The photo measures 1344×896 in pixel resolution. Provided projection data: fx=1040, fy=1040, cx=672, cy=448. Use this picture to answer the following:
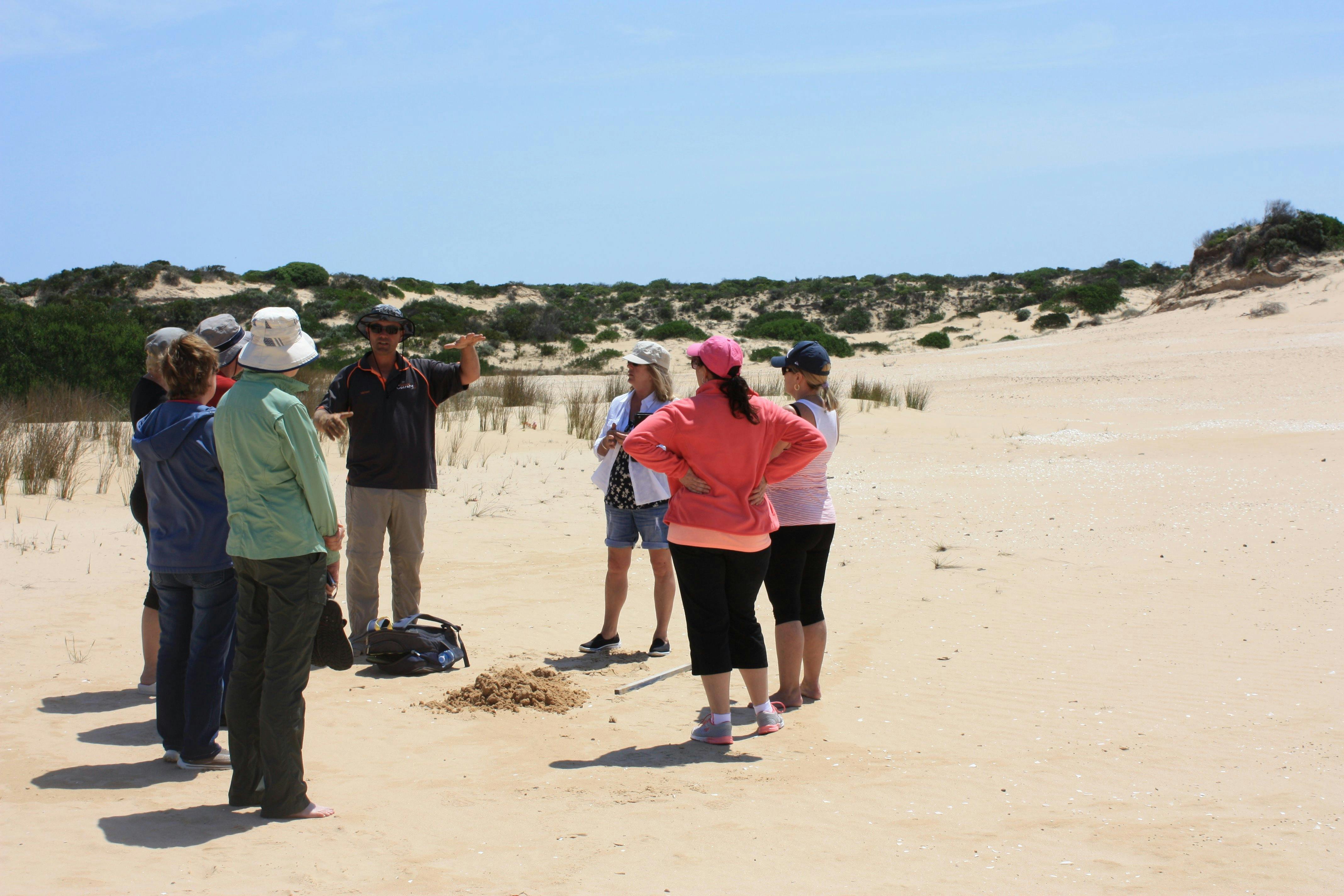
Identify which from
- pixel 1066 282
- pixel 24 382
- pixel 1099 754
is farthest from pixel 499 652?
pixel 1066 282

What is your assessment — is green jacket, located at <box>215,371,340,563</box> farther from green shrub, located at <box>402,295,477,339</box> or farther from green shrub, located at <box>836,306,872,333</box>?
green shrub, located at <box>836,306,872,333</box>

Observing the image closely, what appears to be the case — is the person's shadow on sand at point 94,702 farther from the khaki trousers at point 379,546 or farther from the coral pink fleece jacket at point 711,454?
the coral pink fleece jacket at point 711,454

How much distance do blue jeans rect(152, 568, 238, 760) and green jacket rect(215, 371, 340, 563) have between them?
58 cm

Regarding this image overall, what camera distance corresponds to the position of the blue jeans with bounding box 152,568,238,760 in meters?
4.14

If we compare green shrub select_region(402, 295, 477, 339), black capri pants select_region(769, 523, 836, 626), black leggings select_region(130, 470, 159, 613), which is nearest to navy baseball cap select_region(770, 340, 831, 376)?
black capri pants select_region(769, 523, 836, 626)

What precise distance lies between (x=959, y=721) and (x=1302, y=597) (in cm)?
360

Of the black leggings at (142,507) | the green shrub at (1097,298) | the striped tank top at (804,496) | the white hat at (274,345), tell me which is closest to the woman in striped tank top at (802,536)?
the striped tank top at (804,496)

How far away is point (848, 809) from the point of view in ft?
13.0

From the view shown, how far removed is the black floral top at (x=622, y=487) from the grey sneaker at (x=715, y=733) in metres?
1.55

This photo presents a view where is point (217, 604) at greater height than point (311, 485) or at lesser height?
lesser

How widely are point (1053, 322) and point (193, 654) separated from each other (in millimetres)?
42361

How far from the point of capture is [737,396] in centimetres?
440

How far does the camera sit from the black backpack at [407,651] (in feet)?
19.3

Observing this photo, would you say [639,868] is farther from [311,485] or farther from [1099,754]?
[1099,754]
